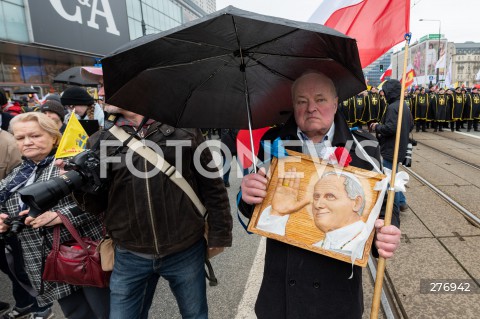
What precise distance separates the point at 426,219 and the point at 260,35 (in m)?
4.20

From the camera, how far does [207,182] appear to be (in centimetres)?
200

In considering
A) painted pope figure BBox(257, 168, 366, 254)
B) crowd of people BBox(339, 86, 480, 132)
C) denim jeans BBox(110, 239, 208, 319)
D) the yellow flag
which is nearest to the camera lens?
denim jeans BBox(110, 239, 208, 319)

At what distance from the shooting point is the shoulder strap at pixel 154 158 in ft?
5.90

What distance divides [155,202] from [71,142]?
3.18 ft

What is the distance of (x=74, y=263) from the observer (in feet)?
6.88

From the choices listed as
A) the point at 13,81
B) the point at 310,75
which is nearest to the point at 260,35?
the point at 310,75

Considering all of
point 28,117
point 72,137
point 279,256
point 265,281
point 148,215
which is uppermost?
point 28,117

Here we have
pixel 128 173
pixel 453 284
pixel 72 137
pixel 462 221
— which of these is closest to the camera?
pixel 128 173

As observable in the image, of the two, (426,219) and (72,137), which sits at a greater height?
(72,137)

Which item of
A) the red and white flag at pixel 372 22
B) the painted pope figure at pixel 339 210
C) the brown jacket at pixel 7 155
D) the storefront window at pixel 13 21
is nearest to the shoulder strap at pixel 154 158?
the painted pope figure at pixel 339 210

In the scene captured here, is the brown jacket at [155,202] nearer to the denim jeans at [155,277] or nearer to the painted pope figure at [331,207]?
the denim jeans at [155,277]

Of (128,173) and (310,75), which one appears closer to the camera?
(310,75)

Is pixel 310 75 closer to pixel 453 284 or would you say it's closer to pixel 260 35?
pixel 260 35

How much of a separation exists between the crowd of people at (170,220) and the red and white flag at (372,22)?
1.20 feet
